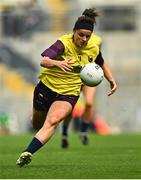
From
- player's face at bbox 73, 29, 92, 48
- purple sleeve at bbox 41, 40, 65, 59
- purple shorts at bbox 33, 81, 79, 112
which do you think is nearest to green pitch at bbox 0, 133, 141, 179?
purple shorts at bbox 33, 81, 79, 112

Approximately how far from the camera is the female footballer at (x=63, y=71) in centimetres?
1133

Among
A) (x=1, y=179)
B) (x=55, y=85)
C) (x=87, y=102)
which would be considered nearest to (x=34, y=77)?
(x=87, y=102)

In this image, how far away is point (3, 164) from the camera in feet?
38.9

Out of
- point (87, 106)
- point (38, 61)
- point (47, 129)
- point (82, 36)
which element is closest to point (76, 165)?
point (47, 129)

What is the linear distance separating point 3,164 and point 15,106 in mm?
18856

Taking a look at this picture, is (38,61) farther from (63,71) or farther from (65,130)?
(63,71)

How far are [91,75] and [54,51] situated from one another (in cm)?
56

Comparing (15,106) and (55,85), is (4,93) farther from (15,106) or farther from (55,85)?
(55,85)

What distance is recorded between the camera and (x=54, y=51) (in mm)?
11562

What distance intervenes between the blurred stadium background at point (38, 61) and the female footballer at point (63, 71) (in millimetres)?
16460

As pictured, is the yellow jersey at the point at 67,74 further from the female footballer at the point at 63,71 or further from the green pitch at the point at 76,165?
the green pitch at the point at 76,165

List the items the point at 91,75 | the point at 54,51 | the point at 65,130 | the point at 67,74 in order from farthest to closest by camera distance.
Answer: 1. the point at 65,130
2. the point at 67,74
3. the point at 54,51
4. the point at 91,75

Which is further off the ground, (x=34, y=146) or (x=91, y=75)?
(x=91, y=75)

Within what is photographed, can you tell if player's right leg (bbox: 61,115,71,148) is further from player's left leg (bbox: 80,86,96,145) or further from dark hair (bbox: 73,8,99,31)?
dark hair (bbox: 73,8,99,31)
